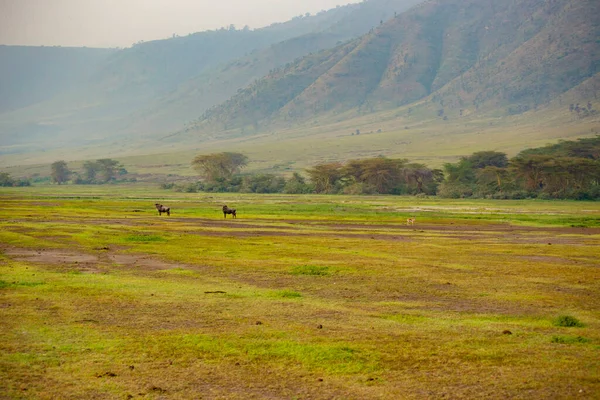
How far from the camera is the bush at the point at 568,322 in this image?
17.4 meters

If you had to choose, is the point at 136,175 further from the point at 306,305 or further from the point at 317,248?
the point at 306,305

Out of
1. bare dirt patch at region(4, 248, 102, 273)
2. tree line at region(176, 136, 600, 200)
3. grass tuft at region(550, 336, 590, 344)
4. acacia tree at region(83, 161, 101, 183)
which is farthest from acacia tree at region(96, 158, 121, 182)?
grass tuft at region(550, 336, 590, 344)

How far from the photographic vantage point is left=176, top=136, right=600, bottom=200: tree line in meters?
98.6

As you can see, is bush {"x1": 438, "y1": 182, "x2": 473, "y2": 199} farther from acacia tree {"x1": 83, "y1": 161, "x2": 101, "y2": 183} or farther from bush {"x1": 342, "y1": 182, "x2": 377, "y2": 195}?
acacia tree {"x1": 83, "y1": 161, "x2": 101, "y2": 183}

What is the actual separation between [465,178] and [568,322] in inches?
3845

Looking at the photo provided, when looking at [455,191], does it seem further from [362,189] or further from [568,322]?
[568,322]

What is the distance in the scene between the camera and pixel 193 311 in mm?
18578

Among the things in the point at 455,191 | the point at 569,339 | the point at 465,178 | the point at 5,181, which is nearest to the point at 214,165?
the point at 465,178

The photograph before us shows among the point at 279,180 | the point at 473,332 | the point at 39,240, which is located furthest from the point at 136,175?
the point at 473,332

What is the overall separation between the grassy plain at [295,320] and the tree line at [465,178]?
212 feet

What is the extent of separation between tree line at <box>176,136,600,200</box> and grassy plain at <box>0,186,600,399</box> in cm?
6456

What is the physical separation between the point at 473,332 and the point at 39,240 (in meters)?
27.6

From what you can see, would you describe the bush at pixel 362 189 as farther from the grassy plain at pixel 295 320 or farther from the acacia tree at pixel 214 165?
the grassy plain at pixel 295 320

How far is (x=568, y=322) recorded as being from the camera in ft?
57.3
